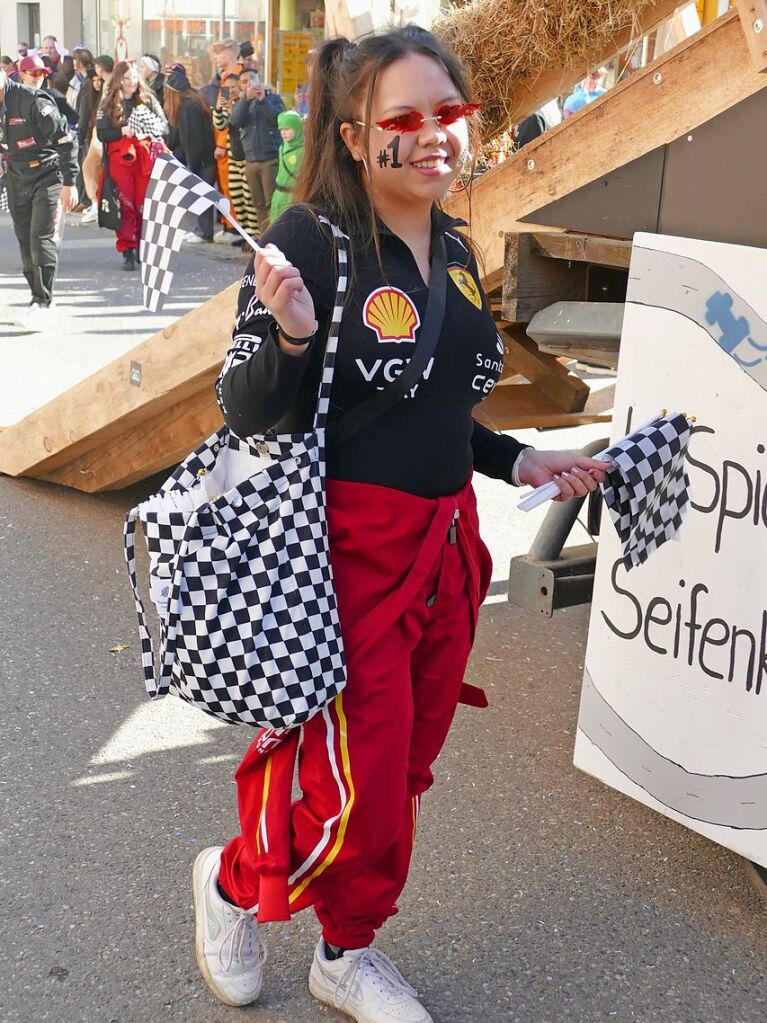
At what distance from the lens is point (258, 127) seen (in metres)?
12.5

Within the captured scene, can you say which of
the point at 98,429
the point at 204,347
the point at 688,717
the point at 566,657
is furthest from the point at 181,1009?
the point at 98,429

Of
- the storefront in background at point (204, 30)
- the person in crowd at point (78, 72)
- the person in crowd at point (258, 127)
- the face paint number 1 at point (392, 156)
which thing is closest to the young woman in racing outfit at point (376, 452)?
the face paint number 1 at point (392, 156)

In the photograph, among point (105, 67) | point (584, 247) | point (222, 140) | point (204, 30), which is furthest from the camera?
point (204, 30)

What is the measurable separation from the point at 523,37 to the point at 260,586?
2.30 meters

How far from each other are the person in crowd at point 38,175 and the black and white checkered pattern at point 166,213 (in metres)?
7.57

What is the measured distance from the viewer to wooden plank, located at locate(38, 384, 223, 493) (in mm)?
5035

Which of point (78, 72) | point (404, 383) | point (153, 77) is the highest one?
point (78, 72)

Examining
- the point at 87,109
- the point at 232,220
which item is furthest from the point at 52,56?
the point at 232,220

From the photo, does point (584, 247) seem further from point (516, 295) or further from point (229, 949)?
point (229, 949)

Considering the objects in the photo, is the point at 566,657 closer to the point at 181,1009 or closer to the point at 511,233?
the point at 511,233

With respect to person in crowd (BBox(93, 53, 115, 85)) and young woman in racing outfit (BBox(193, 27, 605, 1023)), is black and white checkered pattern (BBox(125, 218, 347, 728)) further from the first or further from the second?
person in crowd (BBox(93, 53, 115, 85))

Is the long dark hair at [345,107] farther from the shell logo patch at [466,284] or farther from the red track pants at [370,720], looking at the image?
the red track pants at [370,720]

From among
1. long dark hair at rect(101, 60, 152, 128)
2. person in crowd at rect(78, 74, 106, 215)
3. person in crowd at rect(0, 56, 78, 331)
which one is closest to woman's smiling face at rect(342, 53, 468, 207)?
person in crowd at rect(0, 56, 78, 331)

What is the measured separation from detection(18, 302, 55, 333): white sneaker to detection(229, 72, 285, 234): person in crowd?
3443 mm
